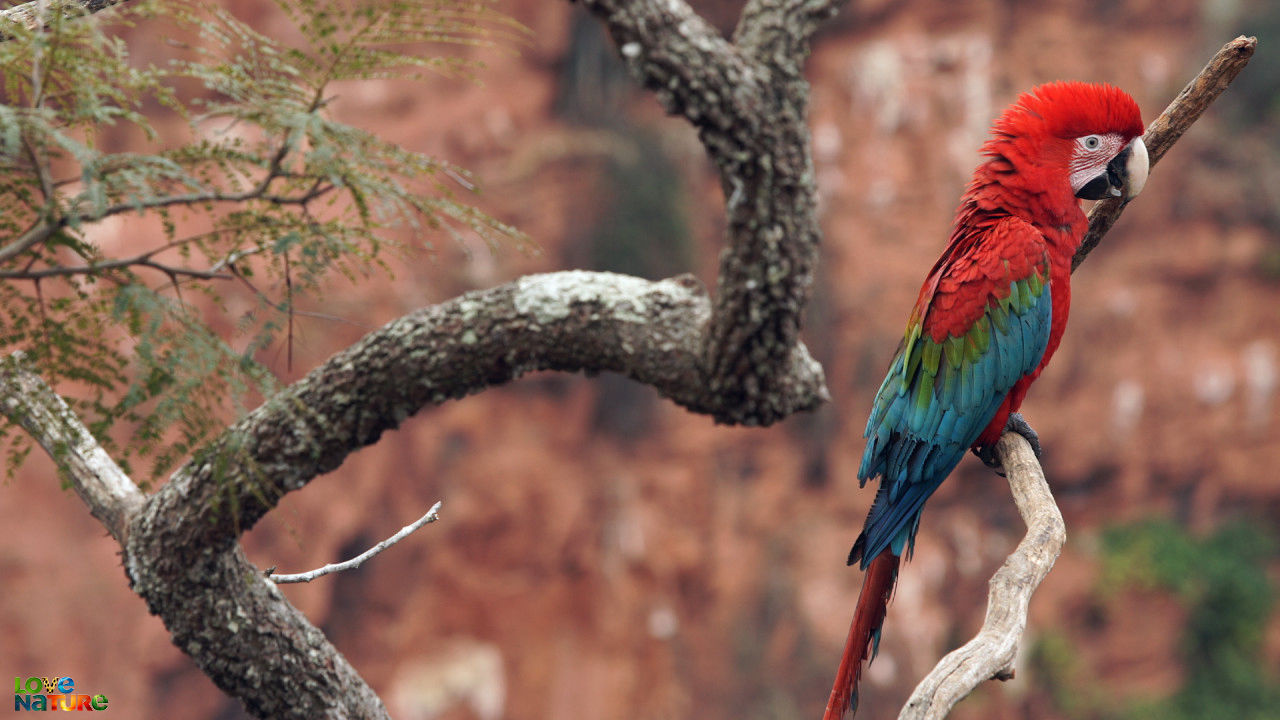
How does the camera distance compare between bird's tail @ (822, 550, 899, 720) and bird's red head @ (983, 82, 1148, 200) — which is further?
bird's red head @ (983, 82, 1148, 200)

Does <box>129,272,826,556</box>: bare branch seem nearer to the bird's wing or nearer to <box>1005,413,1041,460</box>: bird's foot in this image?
the bird's wing

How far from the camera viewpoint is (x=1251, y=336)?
18.2ft

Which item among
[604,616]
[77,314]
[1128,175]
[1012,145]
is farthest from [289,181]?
[604,616]

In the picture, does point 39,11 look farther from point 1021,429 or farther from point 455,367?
point 1021,429

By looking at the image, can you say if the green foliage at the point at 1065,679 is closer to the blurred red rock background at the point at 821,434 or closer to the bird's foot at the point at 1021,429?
the blurred red rock background at the point at 821,434

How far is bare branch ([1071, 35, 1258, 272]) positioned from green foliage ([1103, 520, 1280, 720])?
4387mm

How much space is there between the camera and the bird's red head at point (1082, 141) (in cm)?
181

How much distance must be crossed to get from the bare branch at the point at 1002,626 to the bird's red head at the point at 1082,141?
0.67m

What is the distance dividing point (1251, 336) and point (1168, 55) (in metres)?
1.77

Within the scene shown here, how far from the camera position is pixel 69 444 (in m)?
1.69

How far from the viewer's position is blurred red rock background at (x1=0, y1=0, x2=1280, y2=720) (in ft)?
17.9

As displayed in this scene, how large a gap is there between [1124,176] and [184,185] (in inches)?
66.8

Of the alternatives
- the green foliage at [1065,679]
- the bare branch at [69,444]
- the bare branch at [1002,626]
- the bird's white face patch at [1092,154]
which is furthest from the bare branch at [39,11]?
the green foliage at [1065,679]

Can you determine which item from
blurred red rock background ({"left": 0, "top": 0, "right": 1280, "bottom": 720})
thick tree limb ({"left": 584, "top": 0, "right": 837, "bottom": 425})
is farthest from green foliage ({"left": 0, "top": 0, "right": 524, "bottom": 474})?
blurred red rock background ({"left": 0, "top": 0, "right": 1280, "bottom": 720})
